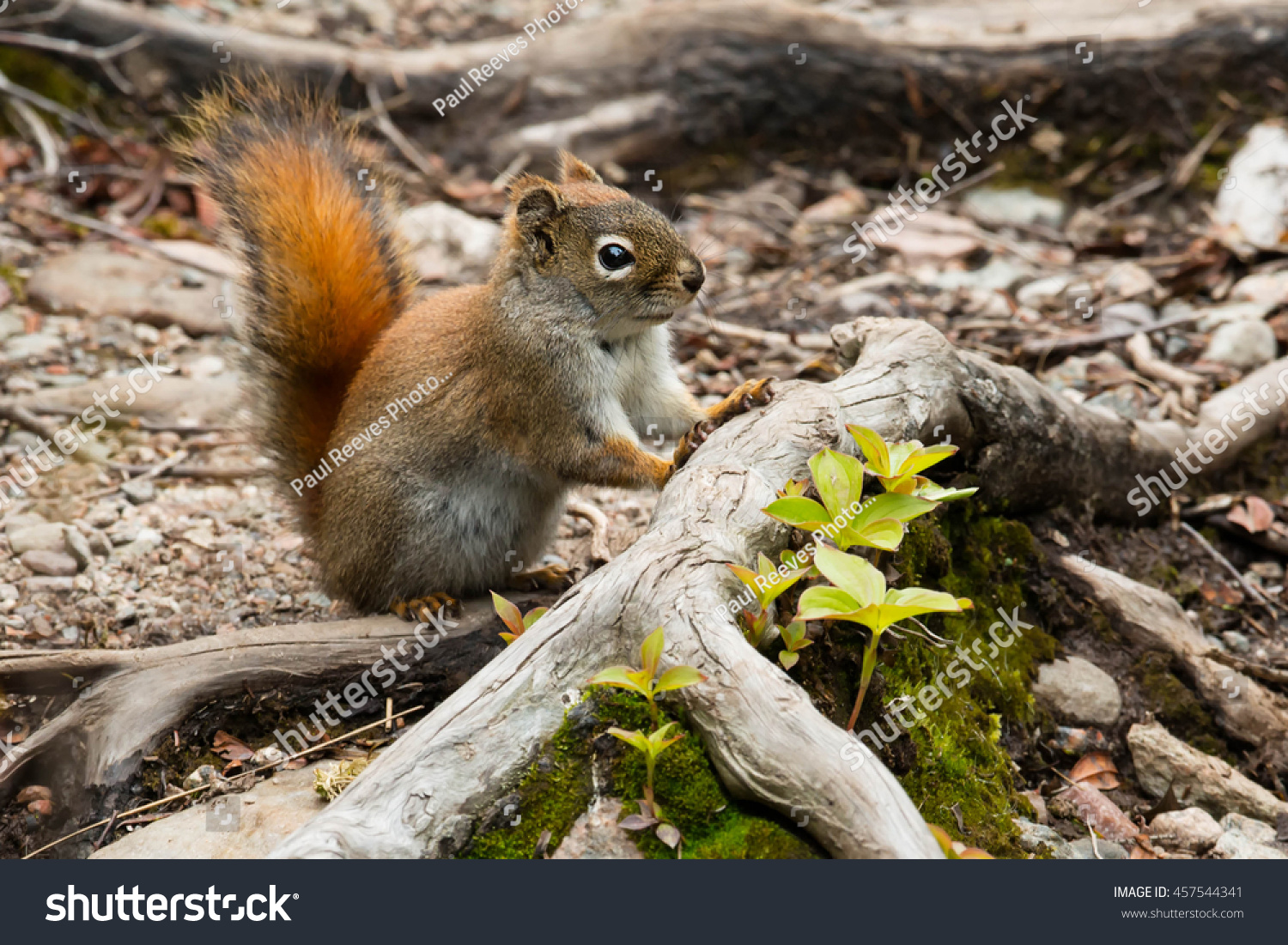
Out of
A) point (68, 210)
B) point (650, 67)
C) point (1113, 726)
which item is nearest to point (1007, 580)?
point (1113, 726)

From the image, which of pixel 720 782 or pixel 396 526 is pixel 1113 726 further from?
pixel 396 526

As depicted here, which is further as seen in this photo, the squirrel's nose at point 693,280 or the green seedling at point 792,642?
the squirrel's nose at point 693,280

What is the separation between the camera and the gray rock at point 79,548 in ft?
13.3

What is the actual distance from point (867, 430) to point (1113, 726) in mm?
1337

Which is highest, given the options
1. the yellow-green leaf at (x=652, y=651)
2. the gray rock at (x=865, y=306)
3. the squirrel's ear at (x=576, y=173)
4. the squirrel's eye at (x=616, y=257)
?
the squirrel's ear at (x=576, y=173)

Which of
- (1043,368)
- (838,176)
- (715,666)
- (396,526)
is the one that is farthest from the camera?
(838,176)

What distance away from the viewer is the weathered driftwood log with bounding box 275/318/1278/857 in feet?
6.70

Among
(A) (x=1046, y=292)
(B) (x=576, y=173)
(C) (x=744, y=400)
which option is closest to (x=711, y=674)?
(C) (x=744, y=400)

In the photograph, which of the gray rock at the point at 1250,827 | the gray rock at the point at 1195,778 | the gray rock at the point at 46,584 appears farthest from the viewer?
the gray rock at the point at 46,584

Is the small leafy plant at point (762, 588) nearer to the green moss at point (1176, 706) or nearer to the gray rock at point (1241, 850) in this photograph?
the gray rock at point (1241, 850)

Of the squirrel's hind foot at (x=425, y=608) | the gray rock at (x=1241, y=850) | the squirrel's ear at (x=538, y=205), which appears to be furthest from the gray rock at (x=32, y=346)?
the gray rock at (x=1241, y=850)

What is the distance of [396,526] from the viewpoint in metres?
3.61

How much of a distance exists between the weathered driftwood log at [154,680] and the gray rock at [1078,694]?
1.62m

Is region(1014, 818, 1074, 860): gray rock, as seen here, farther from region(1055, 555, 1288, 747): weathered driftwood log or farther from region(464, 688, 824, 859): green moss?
region(1055, 555, 1288, 747): weathered driftwood log
